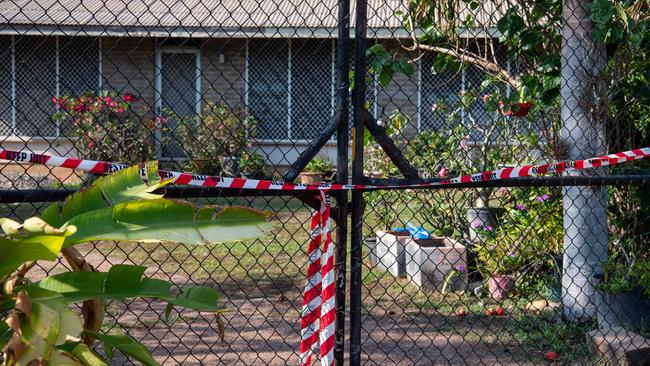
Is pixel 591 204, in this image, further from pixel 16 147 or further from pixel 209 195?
pixel 16 147

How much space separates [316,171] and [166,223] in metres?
10.4

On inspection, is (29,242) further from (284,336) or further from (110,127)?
(110,127)

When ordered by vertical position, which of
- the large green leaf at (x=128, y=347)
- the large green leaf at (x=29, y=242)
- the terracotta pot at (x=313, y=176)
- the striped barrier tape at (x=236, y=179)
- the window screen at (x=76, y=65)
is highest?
the window screen at (x=76, y=65)

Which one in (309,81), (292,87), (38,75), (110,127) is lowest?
(110,127)

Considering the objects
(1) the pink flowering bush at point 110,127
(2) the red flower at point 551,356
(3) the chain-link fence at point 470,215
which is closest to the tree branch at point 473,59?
(3) the chain-link fence at point 470,215

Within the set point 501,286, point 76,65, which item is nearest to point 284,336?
point 501,286

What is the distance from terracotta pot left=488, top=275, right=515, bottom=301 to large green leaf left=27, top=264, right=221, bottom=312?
4.30m

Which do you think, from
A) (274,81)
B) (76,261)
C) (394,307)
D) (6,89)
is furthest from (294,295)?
(6,89)

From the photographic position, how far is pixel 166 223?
85.2 inches

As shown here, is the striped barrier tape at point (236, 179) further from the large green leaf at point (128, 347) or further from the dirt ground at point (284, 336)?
the dirt ground at point (284, 336)

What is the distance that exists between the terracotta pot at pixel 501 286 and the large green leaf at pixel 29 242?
15.4 feet

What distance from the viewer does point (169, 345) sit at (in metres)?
5.03

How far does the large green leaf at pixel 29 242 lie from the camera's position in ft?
A: 5.89

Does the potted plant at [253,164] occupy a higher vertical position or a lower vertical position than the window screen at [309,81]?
lower
